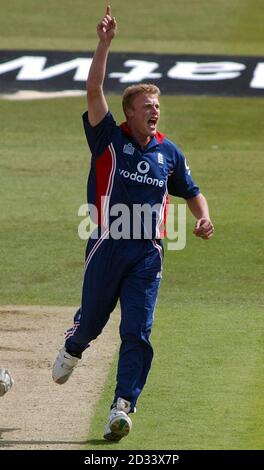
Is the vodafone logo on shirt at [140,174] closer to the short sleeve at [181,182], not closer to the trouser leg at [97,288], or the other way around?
the short sleeve at [181,182]

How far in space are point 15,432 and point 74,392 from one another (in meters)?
0.89

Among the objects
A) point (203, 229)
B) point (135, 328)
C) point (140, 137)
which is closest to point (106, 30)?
point (140, 137)

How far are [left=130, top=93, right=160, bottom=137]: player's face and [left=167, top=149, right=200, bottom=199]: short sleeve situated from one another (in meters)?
0.35

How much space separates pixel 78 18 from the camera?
913 inches

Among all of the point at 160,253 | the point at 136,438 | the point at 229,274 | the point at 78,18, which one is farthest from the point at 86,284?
the point at 78,18

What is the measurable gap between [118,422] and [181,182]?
5.55ft

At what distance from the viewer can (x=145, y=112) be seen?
26.1ft

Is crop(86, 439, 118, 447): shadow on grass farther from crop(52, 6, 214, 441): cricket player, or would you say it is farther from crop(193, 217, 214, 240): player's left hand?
crop(193, 217, 214, 240): player's left hand

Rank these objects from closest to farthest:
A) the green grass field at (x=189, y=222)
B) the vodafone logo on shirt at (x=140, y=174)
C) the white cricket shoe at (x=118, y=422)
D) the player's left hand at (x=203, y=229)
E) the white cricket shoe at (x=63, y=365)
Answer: the white cricket shoe at (x=118, y=422), the vodafone logo on shirt at (x=140, y=174), the player's left hand at (x=203, y=229), the white cricket shoe at (x=63, y=365), the green grass field at (x=189, y=222)

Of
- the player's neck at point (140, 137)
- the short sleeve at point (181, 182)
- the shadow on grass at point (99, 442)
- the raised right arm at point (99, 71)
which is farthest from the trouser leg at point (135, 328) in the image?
the raised right arm at point (99, 71)

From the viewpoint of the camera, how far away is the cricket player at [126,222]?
7.86 meters

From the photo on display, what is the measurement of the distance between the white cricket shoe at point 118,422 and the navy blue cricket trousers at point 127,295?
6cm

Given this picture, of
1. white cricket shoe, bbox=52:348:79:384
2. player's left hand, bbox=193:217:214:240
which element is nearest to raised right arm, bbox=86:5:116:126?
player's left hand, bbox=193:217:214:240

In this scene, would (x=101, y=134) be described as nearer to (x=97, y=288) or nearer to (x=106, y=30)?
(x=106, y=30)
